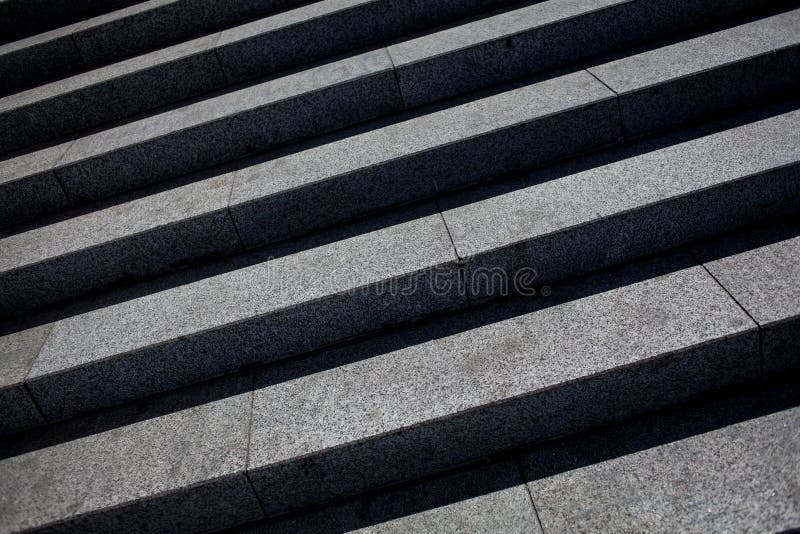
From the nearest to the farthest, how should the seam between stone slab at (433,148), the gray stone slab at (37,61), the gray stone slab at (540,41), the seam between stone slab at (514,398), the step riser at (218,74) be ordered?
the seam between stone slab at (514,398), the seam between stone slab at (433,148), the gray stone slab at (540,41), the step riser at (218,74), the gray stone slab at (37,61)

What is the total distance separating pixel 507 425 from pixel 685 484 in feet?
2.75

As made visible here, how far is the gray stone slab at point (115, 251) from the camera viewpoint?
3.75m

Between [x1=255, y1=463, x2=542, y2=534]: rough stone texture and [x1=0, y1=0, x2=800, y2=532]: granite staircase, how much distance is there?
0.01 meters

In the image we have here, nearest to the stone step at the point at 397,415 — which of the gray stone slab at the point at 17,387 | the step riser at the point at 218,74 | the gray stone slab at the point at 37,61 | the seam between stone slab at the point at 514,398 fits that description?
the seam between stone slab at the point at 514,398

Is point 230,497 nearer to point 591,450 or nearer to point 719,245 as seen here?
point 591,450

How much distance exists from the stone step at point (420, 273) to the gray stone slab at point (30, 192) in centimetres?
119

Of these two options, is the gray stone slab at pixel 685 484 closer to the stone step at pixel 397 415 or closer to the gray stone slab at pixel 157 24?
the stone step at pixel 397 415

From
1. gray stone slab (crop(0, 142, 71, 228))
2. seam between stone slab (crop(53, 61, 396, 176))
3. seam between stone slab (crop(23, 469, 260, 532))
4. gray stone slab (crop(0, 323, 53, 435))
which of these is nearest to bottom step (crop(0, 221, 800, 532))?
seam between stone slab (crop(23, 469, 260, 532))

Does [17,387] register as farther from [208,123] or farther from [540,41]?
[540,41]

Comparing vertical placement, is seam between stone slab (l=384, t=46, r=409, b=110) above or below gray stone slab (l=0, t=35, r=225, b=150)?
below

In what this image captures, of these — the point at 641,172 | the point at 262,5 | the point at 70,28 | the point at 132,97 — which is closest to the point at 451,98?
the point at 641,172

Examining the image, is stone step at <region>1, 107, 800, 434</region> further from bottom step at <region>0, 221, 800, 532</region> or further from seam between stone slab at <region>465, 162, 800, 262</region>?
bottom step at <region>0, 221, 800, 532</region>

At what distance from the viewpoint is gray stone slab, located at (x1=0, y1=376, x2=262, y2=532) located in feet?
9.49

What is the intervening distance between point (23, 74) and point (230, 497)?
4.22 metres
